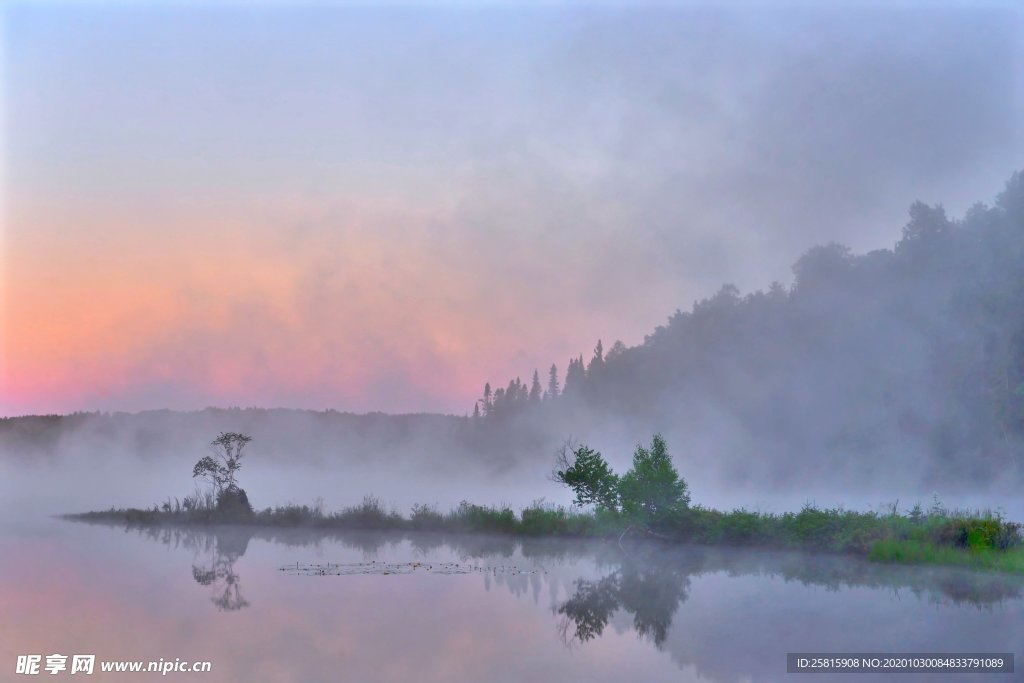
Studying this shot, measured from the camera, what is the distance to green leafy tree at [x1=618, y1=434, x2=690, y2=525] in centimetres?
2456

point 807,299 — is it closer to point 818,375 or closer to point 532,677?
point 818,375

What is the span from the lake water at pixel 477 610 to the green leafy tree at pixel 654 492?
4.22 feet

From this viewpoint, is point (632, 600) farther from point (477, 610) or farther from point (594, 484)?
point (594, 484)

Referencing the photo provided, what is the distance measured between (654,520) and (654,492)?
0.95 m

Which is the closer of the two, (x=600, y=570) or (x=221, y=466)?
(x=600, y=570)

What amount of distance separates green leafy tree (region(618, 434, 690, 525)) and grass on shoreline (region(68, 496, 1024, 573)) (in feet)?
1.10

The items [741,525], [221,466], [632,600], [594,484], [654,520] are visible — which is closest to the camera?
[632,600]

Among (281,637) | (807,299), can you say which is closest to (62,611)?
(281,637)

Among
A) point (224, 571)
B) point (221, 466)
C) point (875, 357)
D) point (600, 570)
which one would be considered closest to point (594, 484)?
point (600, 570)

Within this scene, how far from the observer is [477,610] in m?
16.5

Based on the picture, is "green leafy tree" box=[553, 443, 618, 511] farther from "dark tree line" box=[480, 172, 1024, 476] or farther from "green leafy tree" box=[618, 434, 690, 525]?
"dark tree line" box=[480, 172, 1024, 476]

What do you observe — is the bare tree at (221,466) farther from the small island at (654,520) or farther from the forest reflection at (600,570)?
the forest reflection at (600,570)

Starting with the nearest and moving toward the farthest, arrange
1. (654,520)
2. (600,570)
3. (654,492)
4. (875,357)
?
(600,570) → (654,492) → (654,520) → (875,357)

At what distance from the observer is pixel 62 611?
52.1 ft
